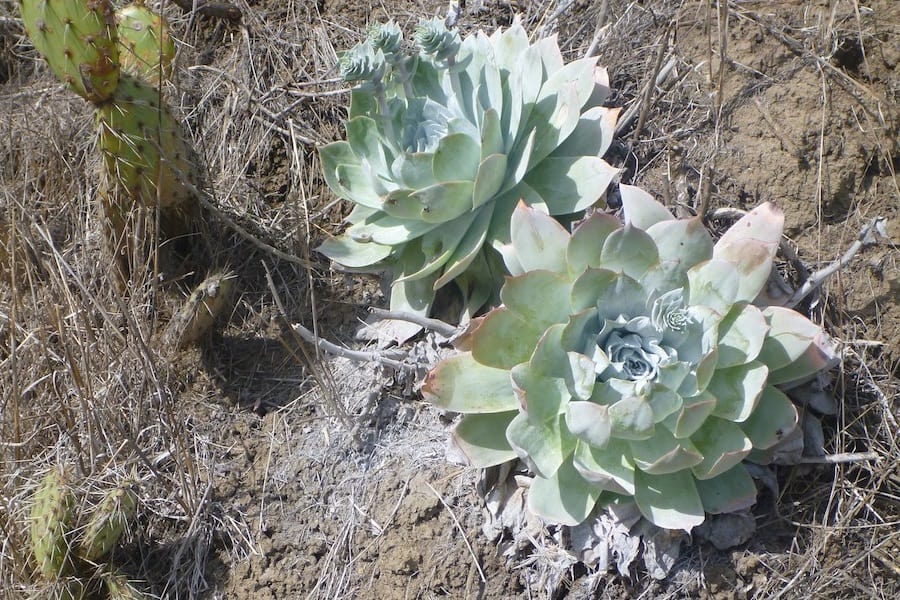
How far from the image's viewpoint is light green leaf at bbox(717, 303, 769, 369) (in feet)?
5.28

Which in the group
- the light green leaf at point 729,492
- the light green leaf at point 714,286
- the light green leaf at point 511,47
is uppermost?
the light green leaf at point 511,47

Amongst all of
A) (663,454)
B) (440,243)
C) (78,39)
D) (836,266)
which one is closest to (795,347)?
(836,266)

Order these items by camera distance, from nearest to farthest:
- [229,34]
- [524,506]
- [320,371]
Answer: [524,506] < [320,371] < [229,34]

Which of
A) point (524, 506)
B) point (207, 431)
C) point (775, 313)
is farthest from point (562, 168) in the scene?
point (207, 431)

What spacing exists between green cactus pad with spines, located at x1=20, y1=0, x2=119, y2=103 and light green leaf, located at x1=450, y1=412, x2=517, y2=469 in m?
1.30

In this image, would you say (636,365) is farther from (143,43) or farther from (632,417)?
(143,43)

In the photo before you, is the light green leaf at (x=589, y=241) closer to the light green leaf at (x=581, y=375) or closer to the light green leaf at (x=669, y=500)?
the light green leaf at (x=581, y=375)

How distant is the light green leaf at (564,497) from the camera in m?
1.68

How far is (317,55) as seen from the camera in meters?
2.77

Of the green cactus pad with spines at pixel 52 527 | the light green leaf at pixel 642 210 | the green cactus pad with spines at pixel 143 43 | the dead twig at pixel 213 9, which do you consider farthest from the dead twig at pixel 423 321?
the dead twig at pixel 213 9

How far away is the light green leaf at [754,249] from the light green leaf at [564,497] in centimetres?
52

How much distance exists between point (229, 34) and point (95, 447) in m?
1.60

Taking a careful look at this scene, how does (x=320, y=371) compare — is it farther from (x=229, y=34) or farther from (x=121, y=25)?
(x=229, y=34)

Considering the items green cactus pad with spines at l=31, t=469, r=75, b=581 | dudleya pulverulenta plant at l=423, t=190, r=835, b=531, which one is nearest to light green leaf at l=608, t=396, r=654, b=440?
dudleya pulverulenta plant at l=423, t=190, r=835, b=531
